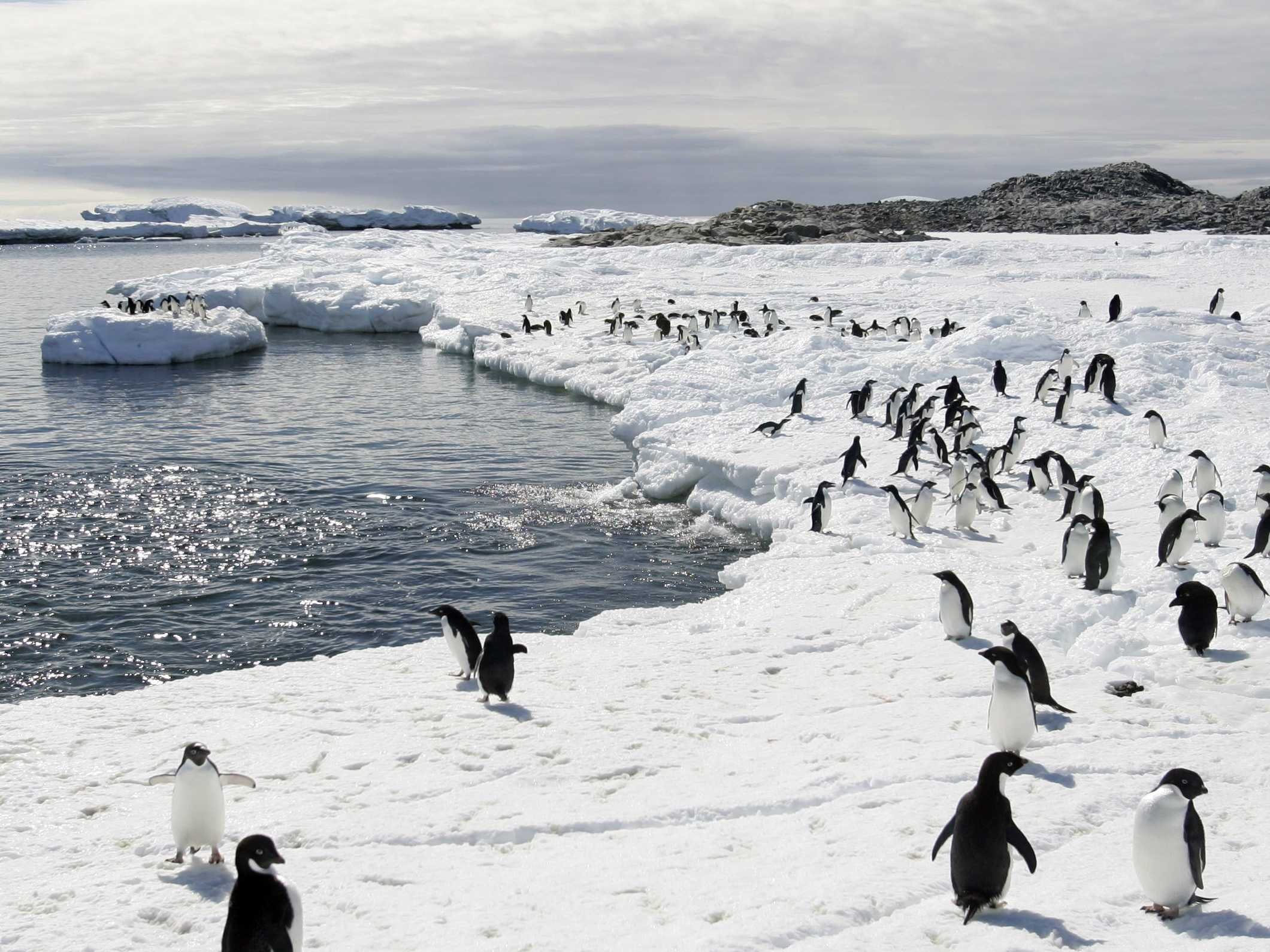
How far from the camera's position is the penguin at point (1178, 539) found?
1018 cm

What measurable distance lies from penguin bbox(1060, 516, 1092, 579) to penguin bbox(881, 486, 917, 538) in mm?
2464

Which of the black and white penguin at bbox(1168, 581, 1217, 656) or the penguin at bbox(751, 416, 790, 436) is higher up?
the penguin at bbox(751, 416, 790, 436)

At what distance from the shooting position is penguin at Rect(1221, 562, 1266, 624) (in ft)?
28.5

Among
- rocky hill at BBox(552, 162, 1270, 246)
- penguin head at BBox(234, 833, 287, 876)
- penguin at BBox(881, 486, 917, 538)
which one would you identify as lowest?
penguin at BBox(881, 486, 917, 538)

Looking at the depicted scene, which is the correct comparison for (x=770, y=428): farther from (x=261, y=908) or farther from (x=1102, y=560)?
(x=261, y=908)

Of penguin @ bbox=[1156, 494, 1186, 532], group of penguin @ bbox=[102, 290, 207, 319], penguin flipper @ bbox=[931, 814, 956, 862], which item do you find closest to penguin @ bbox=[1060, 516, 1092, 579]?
penguin @ bbox=[1156, 494, 1186, 532]

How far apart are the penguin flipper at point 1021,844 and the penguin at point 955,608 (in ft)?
13.6

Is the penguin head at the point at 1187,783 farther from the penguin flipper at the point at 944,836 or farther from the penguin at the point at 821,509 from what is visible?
the penguin at the point at 821,509

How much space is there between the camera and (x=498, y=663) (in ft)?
28.2

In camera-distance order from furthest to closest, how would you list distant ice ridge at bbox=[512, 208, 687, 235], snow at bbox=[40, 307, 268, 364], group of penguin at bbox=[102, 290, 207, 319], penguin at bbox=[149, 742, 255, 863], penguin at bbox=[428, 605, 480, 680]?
distant ice ridge at bbox=[512, 208, 687, 235] < group of penguin at bbox=[102, 290, 207, 319] < snow at bbox=[40, 307, 268, 364] < penguin at bbox=[428, 605, 480, 680] < penguin at bbox=[149, 742, 255, 863]

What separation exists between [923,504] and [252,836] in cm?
1024

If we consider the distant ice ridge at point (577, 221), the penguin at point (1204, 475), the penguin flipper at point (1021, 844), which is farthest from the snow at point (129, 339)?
the distant ice ridge at point (577, 221)

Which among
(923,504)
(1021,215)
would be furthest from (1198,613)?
(1021,215)

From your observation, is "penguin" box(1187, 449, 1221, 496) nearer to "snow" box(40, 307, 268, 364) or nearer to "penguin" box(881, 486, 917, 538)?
"penguin" box(881, 486, 917, 538)
